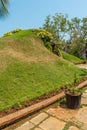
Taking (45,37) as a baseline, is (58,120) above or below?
below

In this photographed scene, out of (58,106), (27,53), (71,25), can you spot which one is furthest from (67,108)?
(71,25)

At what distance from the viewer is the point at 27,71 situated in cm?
687

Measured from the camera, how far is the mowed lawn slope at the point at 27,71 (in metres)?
5.33

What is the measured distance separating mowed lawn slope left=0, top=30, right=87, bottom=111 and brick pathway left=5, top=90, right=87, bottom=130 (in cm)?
69

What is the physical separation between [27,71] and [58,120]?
2932 millimetres

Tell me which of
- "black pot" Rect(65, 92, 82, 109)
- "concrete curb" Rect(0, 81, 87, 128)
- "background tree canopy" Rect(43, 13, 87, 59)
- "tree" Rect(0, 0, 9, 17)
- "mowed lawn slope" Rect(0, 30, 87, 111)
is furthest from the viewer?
"background tree canopy" Rect(43, 13, 87, 59)

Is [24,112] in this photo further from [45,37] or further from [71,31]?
[71,31]

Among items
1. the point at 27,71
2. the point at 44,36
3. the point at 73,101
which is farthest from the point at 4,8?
the point at 73,101

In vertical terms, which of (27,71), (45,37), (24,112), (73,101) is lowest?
(24,112)

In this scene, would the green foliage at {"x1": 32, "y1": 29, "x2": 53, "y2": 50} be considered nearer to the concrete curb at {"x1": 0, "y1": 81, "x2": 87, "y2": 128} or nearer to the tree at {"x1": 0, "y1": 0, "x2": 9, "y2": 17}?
the tree at {"x1": 0, "y1": 0, "x2": 9, "y2": 17}

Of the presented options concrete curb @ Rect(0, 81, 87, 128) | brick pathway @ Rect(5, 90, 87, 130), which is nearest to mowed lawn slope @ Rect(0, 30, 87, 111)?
concrete curb @ Rect(0, 81, 87, 128)

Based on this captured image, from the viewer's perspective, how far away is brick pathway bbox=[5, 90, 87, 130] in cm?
397

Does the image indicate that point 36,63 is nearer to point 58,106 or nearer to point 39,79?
point 39,79

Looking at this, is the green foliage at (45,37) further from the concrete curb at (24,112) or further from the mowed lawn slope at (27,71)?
the concrete curb at (24,112)
